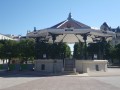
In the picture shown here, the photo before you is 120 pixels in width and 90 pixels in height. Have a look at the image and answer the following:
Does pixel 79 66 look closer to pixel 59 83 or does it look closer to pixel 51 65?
pixel 51 65

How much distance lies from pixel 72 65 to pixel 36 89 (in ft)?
72.4

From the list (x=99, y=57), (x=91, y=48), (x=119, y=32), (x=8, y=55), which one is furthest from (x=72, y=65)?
Result: (x=119, y=32)

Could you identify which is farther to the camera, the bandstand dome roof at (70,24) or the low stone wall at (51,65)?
the bandstand dome roof at (70,24)

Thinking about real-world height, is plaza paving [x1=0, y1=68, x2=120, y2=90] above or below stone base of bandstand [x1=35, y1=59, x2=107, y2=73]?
below

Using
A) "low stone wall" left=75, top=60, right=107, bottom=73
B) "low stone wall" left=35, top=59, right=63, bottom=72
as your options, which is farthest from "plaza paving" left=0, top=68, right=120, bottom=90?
"low stone wall" left=35, top=59, right=63, bottom=72

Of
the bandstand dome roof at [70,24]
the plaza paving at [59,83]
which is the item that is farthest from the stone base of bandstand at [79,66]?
the plaza paving at [59,83]

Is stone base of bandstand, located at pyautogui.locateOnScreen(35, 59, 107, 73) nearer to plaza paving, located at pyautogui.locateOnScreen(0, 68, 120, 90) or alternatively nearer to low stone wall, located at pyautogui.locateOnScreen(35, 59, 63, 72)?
low stone wall, located at pyautogui.locateOnScreen(35, 59, 63, 72)

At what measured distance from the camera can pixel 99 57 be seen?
165 feet

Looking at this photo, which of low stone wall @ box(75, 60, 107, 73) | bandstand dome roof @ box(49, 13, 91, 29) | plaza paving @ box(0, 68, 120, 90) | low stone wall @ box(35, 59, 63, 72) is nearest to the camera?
plaza paving @ box(0, 68, 120, 90)

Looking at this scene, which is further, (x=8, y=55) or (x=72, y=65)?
(x=8, y=55)

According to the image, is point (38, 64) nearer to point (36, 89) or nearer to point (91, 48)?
point (36, 89)

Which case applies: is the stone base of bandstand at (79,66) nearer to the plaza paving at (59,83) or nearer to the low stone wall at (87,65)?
the low stone wall at (87,65)

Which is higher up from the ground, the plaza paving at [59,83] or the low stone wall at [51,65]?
the low stone wall at [51,65]

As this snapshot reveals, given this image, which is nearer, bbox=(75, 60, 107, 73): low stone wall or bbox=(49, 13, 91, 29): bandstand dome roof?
bbox=(75, 60, 107, 73): low stone wall
